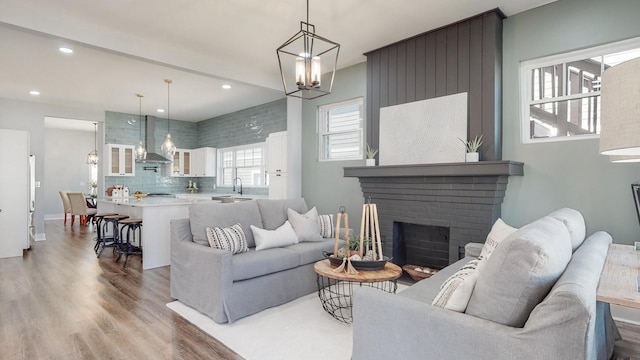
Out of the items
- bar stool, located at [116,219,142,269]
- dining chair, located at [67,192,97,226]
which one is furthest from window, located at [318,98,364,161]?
dining chair, located at [67,192,97,226]

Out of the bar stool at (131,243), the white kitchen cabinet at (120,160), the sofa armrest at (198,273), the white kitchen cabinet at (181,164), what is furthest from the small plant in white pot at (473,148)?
the white kitchen cabinet at (120,160)

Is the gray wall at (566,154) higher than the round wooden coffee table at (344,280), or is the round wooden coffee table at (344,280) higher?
the gray wall at (566,154)

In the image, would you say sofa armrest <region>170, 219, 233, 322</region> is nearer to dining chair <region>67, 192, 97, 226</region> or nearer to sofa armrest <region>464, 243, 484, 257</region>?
sofa armrest <region>464, 243, 484, 257</region>

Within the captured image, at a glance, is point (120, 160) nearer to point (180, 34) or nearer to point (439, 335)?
point (180, 34)

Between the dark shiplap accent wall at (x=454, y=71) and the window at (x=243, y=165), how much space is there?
3751 millimetres

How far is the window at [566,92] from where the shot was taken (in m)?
3.25

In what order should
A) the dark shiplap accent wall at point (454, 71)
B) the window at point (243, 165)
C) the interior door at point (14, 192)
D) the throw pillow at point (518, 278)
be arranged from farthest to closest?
the window at point (243, 165), the interior door at point (14, 192), the dark shiplap accent wall at point (454, 71), the throw pillow at point (518, 278)

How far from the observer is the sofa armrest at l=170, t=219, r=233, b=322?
2.88 m

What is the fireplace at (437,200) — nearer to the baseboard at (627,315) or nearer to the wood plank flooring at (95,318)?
the baseboard at (627,315)

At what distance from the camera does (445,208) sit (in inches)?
154

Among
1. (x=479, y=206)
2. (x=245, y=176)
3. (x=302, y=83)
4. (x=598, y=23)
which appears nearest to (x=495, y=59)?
(x=598, y=23)

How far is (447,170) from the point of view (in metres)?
3.73

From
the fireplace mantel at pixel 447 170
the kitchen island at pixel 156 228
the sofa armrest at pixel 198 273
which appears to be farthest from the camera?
the kitchen island at pixel 156 228

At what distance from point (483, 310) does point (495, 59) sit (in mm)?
3065
